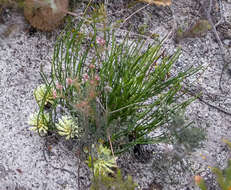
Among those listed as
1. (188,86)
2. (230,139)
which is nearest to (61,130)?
(188,86)

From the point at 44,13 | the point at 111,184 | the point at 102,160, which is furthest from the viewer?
the point at 44,13

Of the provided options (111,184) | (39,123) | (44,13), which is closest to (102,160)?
(111,184)

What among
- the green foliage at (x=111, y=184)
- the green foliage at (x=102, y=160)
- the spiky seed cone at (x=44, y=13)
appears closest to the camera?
the green foliage at (x=111, y=184)

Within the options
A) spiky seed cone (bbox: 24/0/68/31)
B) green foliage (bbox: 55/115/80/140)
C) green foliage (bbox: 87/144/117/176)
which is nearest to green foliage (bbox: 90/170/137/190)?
green foliage (bbox: 87/144/117/176)

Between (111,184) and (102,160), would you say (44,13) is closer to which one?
(102,160)

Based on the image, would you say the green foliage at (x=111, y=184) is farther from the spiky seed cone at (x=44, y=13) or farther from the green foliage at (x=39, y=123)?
the spiky seed cone at (x=44, y=13)

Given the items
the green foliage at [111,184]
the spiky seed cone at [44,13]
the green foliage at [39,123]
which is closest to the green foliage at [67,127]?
the green foliage at [39,123]

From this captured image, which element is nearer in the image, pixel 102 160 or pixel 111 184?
pixel 111 184

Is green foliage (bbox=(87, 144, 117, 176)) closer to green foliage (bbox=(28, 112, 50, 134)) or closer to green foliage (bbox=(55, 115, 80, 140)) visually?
green foliage (bbox=(55, 115, 80, 140))

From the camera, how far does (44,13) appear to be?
143 centimetres

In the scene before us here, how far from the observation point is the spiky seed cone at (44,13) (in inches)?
54.3

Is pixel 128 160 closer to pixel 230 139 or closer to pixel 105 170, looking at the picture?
pixel 105 170

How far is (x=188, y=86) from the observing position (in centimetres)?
159

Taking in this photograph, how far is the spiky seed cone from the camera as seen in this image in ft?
4.52
